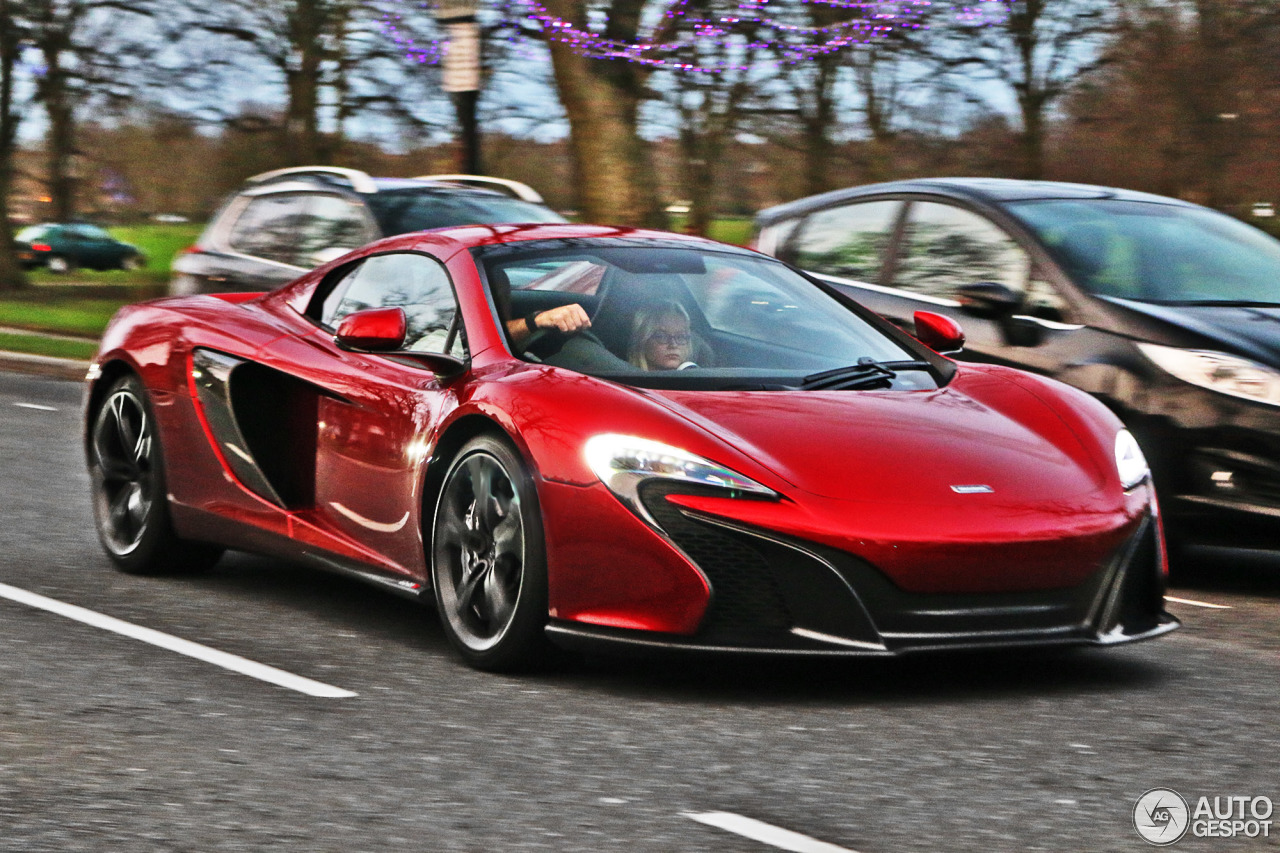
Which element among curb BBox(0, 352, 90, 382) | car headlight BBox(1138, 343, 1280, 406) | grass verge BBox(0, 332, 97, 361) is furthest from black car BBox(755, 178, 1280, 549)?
grass verge BBox(0, 332, 97, 361)

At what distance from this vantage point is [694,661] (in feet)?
18.0

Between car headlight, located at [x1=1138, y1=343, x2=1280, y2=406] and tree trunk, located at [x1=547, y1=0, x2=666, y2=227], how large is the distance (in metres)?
11.1

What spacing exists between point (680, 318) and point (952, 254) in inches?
110

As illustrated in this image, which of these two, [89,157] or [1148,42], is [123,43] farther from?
[1148,42]

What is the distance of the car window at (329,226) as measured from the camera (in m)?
11.1

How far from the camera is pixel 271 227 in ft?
38.4

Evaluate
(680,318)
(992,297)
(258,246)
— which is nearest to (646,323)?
(680,318)

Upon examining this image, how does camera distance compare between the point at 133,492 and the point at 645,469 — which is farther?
the point at 133,492

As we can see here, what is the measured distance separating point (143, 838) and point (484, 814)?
2.20 ft

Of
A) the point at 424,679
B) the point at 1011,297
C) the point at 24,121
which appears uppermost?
the point at 24,121

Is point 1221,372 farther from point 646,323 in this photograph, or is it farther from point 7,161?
point 7,161

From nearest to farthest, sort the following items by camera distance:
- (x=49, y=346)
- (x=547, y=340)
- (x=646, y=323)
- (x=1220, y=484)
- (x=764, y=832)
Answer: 1. (x=764, y=832)
2. (x=547, y=340)
3. (x=646, y=323)
4. (x=1220, y=484)
5. (x=49, y=346)

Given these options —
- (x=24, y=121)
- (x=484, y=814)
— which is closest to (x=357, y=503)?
(x=484, y=814)

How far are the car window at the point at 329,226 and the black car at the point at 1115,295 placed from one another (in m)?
2.90
